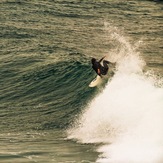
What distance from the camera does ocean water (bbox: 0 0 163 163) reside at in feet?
82.9

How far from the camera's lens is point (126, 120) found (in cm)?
2820

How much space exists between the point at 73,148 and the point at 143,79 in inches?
358

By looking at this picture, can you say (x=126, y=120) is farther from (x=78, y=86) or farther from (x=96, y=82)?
(x=78, y=86)

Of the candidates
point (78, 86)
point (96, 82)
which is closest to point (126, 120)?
point (96, 82)

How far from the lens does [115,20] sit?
→ 2253 inches

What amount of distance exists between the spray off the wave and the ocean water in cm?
6

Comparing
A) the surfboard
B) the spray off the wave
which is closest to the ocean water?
the spray off the wave

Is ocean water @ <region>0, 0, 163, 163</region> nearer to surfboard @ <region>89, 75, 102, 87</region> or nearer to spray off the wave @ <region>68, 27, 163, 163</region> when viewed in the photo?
spray off the wave @ <region>68, 27, 163, 163</region>

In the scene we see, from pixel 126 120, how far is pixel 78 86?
8402 mm

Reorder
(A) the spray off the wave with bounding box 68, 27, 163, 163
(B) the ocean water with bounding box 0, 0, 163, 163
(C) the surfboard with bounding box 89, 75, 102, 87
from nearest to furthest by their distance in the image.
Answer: (A) the spray off the wave with bounding box 68, 27, 163, 163, (B) the ocean water with bounding box 0, 0, 163, 163, (C) the surfboard with bounding box 89, 75, 102, 87

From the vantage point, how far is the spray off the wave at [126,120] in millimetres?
23656

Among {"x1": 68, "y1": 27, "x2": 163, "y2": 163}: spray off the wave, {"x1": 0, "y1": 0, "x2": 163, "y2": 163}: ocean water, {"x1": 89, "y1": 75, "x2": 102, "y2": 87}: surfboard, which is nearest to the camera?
{"x1": 68, "y1": 27, "x2": 163, "y2": 163}: spray off the wave

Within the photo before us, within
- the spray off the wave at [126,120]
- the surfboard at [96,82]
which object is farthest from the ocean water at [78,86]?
the surfboard at [96,82]

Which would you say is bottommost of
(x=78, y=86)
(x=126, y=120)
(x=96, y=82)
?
(x=126, y=120)
